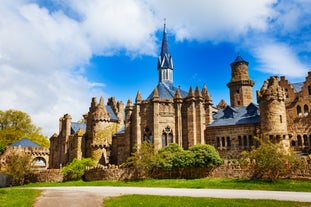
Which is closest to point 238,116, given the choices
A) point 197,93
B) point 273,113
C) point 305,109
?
point 197,93

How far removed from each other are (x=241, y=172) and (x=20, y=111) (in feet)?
217

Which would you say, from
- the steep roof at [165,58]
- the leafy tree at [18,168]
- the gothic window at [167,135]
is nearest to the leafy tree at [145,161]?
the gothic window at [167,135]

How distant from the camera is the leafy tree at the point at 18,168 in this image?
48.2 meters

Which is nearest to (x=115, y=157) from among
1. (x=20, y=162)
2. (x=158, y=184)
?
(x=20, y=162)

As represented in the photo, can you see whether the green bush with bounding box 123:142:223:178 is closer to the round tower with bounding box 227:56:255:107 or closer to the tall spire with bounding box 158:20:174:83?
the tall spire with bounding box 158:20:174:83

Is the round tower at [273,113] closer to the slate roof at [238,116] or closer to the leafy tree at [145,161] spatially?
the slate roof at [238,116]

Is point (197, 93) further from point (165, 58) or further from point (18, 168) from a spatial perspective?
point (18, 168)

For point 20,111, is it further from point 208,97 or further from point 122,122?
point 208,97

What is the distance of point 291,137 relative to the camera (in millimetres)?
46844

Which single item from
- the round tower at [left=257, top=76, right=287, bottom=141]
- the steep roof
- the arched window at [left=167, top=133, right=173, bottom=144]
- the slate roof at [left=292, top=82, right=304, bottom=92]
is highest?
the steep roof

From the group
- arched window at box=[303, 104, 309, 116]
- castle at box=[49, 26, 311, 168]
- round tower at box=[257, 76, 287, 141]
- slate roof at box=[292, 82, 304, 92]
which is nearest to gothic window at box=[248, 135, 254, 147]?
castle at box=[49, 26, 311, 168]

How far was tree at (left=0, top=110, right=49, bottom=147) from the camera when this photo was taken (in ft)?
260

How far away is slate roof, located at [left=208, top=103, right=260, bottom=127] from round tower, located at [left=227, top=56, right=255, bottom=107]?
1242cm

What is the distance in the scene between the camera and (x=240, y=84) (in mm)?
63281
